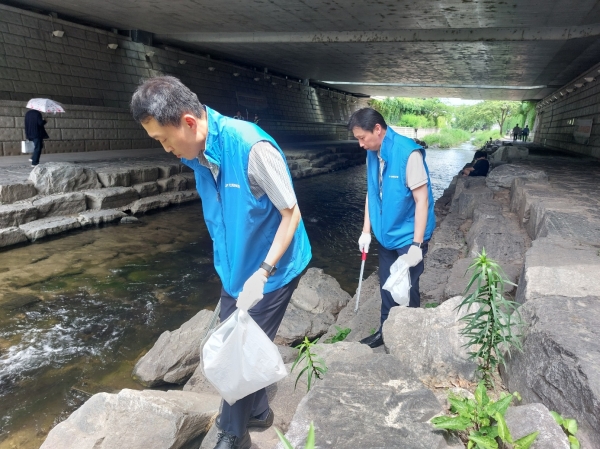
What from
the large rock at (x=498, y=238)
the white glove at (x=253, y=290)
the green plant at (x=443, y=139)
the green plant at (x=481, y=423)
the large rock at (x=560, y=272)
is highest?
the white glove at (x=253, y=290)

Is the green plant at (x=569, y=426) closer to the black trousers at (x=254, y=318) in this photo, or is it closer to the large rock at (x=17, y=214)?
the black trousers at (x=254, y=318)

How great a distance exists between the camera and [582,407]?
5.26 ft

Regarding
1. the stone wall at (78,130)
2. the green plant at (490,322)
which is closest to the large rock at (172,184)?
→ the stone wall at (78,130)

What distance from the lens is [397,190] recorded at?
2.95 meters

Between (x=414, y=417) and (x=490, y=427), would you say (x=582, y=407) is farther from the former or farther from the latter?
(x=414, y=417)

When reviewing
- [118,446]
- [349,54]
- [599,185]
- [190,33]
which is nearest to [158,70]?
[190,33]

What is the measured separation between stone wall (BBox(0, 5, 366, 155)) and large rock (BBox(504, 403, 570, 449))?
12.3m

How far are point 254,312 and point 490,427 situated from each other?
1062 mm

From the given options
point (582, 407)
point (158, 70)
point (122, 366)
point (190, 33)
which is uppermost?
point (190, 33)

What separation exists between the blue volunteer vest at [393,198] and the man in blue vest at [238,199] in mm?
1048

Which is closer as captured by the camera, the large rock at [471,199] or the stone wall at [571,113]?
the large rock at [471,199]

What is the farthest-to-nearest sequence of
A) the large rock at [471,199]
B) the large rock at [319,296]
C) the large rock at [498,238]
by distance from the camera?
1. the large rock at [471,199]
2. the large rock at [319,296]
3. the large rock at [498,238]

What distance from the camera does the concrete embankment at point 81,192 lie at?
7070mm

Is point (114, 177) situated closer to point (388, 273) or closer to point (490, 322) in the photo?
point (388, 273)
